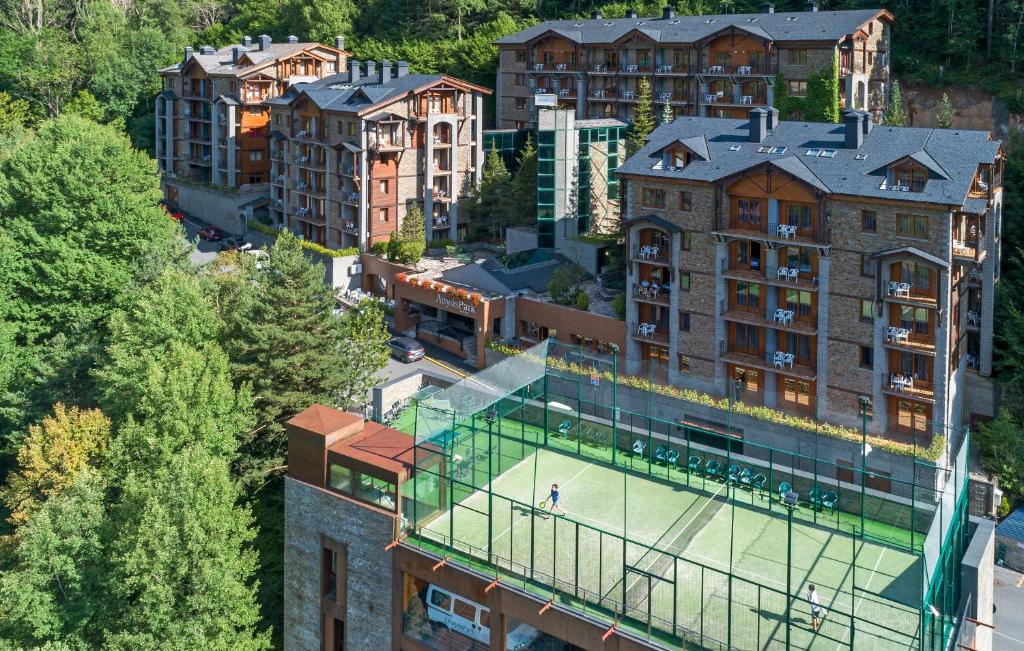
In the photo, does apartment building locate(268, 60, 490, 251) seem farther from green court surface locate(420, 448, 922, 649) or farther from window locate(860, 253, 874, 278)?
green court surface locate(420, 448, 922, 649)

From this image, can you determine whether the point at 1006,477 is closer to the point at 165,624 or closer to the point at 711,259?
the point at 711,259

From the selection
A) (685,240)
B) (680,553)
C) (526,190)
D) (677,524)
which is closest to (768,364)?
(685,240)

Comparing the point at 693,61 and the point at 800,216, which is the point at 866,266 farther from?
the point at 693,61

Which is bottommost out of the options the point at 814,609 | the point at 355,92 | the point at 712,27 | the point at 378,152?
the point at 814,609

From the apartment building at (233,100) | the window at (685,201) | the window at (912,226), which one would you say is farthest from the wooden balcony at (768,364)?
the apartment building at (233,100)

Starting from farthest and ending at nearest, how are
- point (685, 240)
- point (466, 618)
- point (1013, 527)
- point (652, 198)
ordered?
point (652, 198) → point (685, 240) → point (1013, 527) → point (466, 618)

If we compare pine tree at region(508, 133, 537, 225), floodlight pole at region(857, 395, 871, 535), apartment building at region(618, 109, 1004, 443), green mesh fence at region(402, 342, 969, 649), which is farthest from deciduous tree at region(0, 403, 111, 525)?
pine tree at region(508, 133, 537, 225)

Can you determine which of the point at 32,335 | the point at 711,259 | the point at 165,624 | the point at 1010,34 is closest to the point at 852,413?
the point at 711,259

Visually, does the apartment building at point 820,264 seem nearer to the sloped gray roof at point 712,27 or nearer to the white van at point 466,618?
the sloped gray roof at point 712,27
